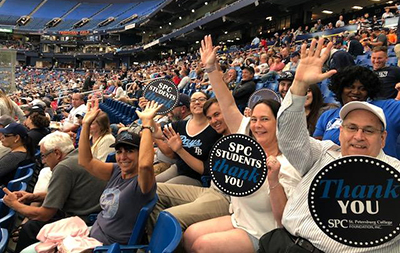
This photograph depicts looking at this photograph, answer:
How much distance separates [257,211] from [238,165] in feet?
0.86

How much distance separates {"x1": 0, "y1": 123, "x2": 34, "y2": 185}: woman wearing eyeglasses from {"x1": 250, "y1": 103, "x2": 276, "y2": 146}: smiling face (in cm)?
272

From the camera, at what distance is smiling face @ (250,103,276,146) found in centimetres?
192

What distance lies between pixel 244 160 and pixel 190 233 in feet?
1.78

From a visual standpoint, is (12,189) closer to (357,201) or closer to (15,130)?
(15,130)

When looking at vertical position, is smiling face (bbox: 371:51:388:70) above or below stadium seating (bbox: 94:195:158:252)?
above

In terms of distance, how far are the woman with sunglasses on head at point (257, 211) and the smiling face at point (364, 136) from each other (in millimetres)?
318

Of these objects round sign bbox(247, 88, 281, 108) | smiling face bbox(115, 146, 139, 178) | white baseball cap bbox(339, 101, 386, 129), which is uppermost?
white baseball cap bbox(339, 101, 386, 129)

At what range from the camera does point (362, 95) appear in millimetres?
2186

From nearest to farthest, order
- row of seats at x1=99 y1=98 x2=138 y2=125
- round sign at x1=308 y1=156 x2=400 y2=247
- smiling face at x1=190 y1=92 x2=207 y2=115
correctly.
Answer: round sign at x1=308 y1=156 x2=400 y2=247 → smiling face at x1=190 y1=92 x2=207 y2=115 → row of seats at x1=99 y1=98 x2=138 y2=125

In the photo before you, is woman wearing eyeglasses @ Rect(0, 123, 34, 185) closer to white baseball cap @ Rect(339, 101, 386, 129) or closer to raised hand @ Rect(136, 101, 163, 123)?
raised hand @ Rect(136, 101, 163, 123)

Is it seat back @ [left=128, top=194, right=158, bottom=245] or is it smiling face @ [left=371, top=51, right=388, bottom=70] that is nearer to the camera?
seat back @ [left=128, top=194, right=158, bottom=245]

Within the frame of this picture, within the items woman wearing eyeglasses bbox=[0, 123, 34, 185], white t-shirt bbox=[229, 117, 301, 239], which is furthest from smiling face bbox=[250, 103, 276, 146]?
woman wearing eyeglasses bbox=[0, 123, 34, 185]

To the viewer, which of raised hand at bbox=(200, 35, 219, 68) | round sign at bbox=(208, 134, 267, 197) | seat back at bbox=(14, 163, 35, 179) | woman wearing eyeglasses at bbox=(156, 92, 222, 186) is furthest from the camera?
seat back at bbox=(14, 163, 35, 179)

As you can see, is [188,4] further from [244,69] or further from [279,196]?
[279,196]
